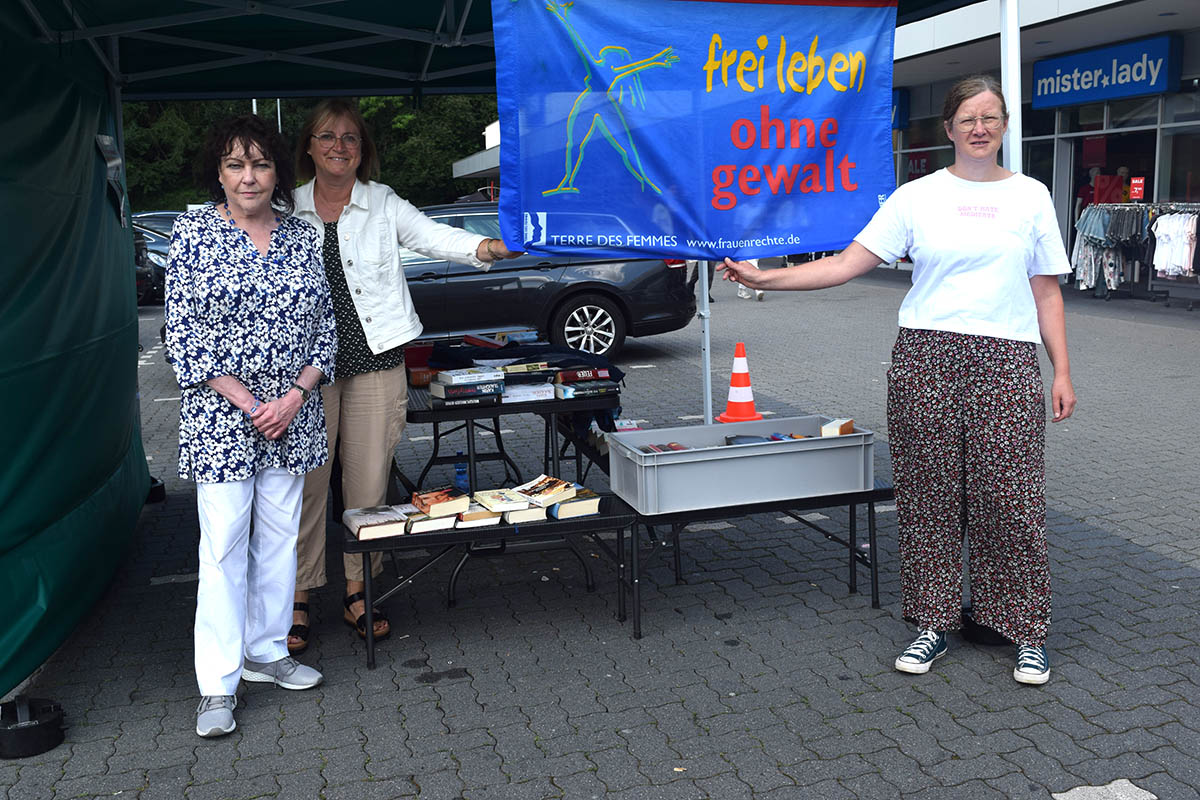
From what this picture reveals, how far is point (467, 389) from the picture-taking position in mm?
5031

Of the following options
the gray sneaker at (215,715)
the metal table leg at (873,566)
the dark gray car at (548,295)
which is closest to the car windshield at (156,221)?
the dark gray car at (548,295)

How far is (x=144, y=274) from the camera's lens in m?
19.3

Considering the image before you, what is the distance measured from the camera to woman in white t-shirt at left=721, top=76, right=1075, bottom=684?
12.8 ft

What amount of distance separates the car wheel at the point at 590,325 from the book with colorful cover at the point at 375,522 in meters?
7.43

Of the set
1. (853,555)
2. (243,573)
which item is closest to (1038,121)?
(853,555)

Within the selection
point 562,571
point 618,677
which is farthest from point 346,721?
point 562,571

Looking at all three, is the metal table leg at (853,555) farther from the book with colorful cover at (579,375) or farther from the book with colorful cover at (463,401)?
the book with colorful cover at (463,401)

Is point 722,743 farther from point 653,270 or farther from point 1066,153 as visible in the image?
point 1066,153

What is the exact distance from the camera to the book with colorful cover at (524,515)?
4344 millimetres

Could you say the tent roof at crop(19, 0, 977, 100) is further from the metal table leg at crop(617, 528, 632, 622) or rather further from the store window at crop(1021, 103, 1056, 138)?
the store window at crop(1021, 103, 1056, 138)

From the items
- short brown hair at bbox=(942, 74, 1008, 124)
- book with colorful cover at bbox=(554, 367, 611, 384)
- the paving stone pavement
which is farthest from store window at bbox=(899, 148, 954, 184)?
short brown hair at bbox=(942, 74, 1008, 124)

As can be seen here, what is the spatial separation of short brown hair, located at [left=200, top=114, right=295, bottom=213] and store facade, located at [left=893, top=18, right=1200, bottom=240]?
15629 mm

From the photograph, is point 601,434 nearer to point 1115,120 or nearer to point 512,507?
point 512,507

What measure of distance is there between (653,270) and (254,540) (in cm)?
853
